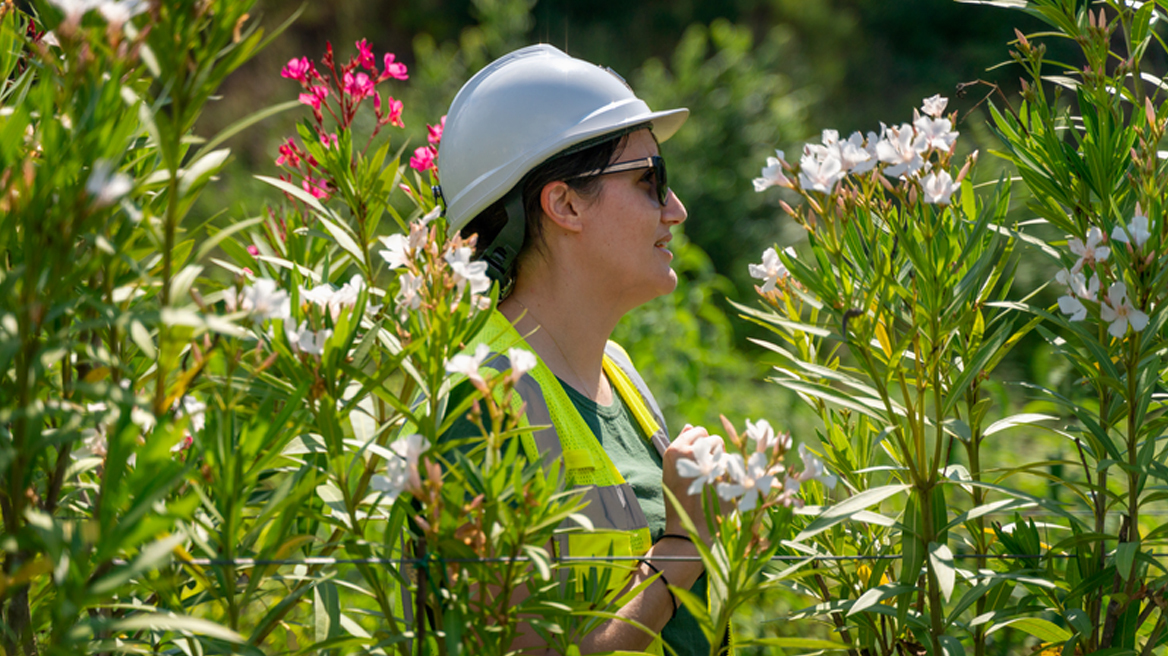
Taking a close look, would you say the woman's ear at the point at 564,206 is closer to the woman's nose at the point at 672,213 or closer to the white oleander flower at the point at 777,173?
the woman's nose at the point at 672,213

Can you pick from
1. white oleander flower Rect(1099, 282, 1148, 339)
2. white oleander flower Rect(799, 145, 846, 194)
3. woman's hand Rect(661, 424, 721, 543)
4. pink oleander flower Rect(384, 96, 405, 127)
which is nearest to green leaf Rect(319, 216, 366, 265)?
pink oleander flower Rect(384, 96, 405, 127)

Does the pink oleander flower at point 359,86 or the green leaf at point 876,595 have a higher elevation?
the pink oleander flower at point 359,86

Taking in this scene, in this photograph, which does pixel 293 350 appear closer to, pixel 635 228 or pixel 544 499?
pixel 544 499

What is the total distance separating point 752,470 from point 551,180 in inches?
32.6

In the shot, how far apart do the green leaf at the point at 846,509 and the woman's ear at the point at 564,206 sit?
28.3 inches

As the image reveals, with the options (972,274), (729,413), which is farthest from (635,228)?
(729,413)

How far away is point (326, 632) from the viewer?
1.08 m

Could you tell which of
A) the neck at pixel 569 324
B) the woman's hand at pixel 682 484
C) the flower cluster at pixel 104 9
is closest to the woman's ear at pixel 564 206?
the neck at pixel 569 324

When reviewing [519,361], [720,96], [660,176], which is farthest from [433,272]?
[720,96]

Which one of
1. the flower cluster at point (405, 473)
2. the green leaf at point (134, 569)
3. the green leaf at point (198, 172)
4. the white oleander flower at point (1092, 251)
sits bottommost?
the white oleander flower at point (1092, 251)

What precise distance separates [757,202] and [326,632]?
27.5 ft

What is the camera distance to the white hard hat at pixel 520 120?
1611mm

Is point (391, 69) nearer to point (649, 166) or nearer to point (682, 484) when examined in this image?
point (649, 166)

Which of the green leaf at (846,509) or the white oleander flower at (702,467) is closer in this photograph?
the white oleander flower at (702,467)
